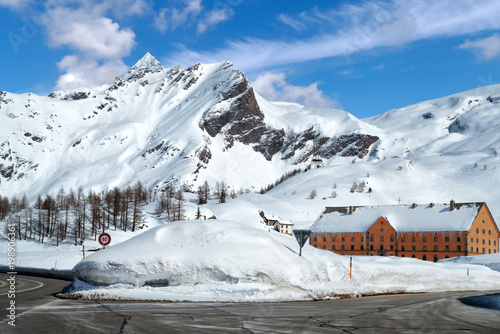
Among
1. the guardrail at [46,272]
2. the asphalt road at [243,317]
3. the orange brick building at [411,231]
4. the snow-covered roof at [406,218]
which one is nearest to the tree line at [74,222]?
the snow-covered roof at [406,218]

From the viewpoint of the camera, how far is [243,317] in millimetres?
18016

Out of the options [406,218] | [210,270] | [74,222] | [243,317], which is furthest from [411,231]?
[243,317]

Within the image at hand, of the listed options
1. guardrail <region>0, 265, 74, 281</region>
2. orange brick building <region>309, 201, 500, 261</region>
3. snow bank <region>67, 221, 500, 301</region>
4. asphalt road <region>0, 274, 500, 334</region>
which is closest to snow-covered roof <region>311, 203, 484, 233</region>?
orange brick building <region>309, 201, 500, 261</region>

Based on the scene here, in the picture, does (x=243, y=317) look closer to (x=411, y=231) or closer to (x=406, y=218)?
(x=411, y=231)

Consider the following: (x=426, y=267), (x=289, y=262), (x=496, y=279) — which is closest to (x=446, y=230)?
(x=496, y=279)

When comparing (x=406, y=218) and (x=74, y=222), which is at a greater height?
(x=406, y=218)

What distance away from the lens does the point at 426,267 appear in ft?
114

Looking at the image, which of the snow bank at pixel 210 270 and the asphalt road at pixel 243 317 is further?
the snow bank at pixel 210 270

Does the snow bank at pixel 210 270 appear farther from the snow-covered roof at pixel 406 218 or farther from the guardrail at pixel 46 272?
the snow-covered roof at pixel 406 218

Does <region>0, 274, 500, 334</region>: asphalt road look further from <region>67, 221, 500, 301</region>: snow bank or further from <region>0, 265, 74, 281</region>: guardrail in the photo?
<region>0, 265, 74, 281</region>: guardrail

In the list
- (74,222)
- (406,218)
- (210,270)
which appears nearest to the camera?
(210,270)

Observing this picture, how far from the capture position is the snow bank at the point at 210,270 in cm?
2433

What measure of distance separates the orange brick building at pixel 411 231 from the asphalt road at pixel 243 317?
73.8m

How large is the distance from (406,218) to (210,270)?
82.6m
